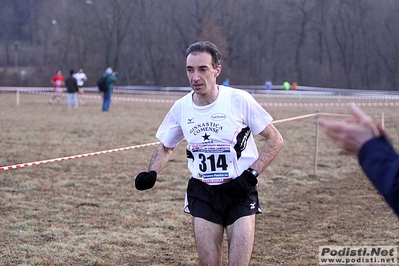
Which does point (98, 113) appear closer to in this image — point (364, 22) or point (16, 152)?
point (16, 152)

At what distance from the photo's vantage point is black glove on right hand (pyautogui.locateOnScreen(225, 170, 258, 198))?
398cm

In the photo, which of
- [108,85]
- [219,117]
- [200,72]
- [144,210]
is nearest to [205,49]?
[200,72]

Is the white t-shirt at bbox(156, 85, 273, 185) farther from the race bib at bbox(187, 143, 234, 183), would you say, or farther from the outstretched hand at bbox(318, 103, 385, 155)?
the outstretched hand at bbox(318, 103, 385, 155)

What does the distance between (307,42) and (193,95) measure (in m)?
66.5

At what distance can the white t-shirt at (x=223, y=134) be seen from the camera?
13.7ft

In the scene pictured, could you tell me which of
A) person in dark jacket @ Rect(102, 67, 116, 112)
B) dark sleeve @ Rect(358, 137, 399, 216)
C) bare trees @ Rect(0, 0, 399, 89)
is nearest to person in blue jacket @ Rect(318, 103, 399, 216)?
dark sleeve @ Rect(358, 137, 399, 216)

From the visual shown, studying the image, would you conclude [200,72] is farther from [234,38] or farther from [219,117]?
[234,38]

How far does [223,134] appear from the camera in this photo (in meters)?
4.15

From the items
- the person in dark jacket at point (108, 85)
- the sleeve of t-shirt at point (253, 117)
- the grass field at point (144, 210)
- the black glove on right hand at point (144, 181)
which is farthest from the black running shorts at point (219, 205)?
the person in dark jacket at point (108, 85)

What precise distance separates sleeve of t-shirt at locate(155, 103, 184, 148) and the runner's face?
0.34m

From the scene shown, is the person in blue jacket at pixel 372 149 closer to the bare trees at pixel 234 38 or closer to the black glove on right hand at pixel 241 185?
the black glove on right hand at pixel 241 185

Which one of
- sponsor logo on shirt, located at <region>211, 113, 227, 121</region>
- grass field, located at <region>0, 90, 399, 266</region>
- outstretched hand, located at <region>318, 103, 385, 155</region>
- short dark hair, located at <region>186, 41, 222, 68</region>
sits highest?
short dark hair, located at <region>186, 41, 222, 68</region>

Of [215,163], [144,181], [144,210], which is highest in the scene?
[215,163]

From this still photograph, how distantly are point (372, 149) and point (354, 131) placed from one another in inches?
3.1
